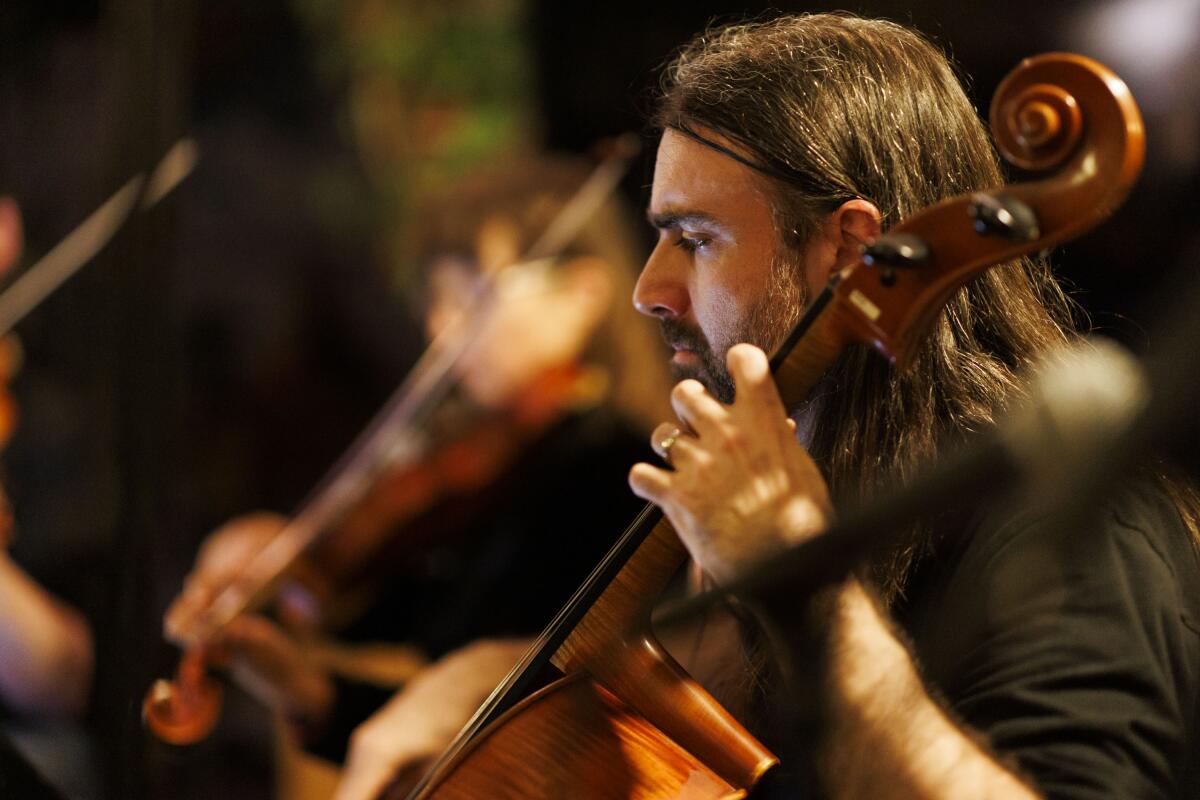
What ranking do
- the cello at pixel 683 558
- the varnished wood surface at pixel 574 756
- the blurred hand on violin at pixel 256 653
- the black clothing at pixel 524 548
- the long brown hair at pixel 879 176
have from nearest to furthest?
the cello at pixel 683 558 < the varnished wood surface at pixel 574 756 < the long brown hair at pixel 879 176 < the blurred hand on violin at pixel 256 653 < the black clothing at pixel 524 548

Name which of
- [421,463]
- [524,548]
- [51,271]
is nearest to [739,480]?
[524,548]

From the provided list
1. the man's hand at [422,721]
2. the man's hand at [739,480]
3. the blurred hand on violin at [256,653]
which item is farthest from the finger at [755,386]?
the blurred hand on violin at [256,653]

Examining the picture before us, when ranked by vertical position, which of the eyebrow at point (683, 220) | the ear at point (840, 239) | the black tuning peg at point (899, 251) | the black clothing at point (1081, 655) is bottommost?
the black clothing at point (1081, 655)

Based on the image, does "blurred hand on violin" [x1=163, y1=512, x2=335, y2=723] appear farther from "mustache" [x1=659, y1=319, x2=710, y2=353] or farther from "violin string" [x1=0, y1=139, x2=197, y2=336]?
"mustache" [x1=659, y1=319, x2=710, y2=353]

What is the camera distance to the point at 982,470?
23.7 inches

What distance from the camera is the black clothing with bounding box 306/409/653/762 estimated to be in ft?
7.80

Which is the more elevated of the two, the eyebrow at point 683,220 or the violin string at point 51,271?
the eyebrow at point 683,220

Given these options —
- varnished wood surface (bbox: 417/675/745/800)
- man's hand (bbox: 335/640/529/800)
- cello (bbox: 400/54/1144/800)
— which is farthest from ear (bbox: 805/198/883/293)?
man's hand (bbox: 335/640/529/800)

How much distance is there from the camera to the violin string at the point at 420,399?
268 centimetres

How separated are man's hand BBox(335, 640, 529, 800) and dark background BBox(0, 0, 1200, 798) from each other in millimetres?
283

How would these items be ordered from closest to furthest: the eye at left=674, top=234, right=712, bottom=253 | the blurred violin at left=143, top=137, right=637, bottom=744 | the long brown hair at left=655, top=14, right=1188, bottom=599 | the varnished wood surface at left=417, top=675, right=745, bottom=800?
1. the varnished wood surface at left=417, top=675, right=745, bottom=800
2. the long brown hair at left=655, top=14, right=1188, bottom=599
3. the eye at left=674, top=234, right=712, bottom=253
4. the blurred violin at left=143, top=137, right=637, bottom=744

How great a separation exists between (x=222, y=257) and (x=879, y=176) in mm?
3091

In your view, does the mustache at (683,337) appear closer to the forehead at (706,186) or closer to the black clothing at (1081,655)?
the forehead at (706,186)

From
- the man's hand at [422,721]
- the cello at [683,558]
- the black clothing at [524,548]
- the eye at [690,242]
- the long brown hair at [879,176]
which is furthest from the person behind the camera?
the black clothing at [524,548]
